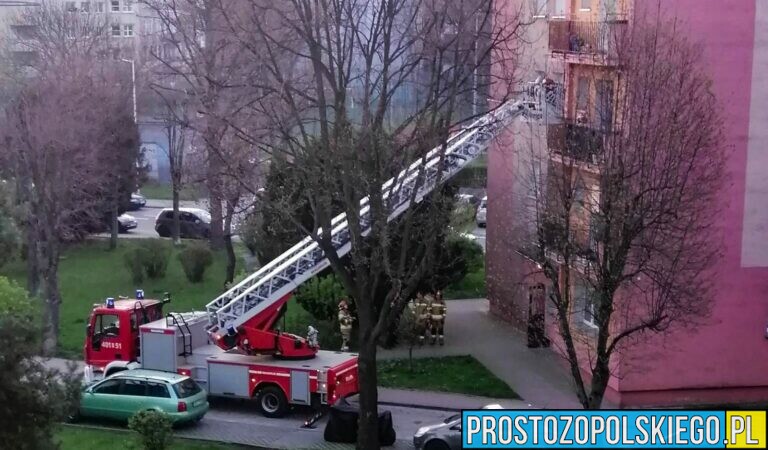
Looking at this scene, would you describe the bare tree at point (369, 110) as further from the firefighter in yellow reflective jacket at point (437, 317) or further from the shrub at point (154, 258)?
the shrub at point (154, 258)

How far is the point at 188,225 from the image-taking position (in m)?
38.9

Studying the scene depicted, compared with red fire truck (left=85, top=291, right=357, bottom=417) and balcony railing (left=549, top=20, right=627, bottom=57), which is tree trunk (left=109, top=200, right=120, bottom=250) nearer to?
red fire truck (left=85, top=291, right=357, bottom=417)

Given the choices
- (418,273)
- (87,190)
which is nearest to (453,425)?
(418,273)

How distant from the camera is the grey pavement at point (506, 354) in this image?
20.4 m

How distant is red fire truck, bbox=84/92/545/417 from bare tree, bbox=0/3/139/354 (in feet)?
4.68

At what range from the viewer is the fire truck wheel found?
18.7 meters

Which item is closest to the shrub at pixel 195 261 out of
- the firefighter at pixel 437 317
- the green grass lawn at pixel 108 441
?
the firefighter at pixel 437 317

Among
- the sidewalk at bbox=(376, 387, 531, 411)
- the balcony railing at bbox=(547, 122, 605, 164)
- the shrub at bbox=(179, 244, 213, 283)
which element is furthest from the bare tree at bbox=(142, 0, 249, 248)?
the balcony railing at bbox=(547, 122, 605, 164)

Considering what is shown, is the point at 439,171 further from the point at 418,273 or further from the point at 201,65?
the point at 201,65

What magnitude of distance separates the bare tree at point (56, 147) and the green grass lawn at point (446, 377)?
712 cm

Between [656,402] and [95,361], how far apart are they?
11.1m

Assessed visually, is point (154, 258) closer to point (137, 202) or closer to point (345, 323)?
point (345, 323)

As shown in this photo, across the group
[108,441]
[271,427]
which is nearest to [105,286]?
[271,427]

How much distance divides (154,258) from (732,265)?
17915mm
